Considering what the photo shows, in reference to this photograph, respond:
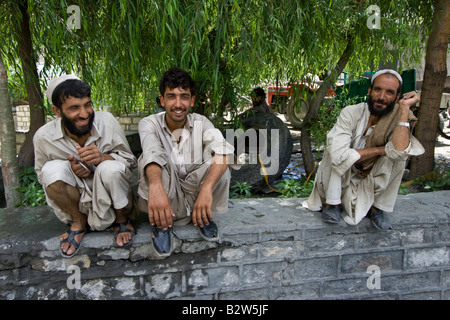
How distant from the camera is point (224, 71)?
3.88 meters

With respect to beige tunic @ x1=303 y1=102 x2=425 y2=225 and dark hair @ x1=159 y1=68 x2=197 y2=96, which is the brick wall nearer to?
beige tunic @ x1=303 y1=102 x2=425 y2=225

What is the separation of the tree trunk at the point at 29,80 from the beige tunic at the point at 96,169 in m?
1.53

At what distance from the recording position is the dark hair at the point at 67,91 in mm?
2166

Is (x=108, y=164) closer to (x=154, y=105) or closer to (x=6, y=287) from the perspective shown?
(x=6, y=287)

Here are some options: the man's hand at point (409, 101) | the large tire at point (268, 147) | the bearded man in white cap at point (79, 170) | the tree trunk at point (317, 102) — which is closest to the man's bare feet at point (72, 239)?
the bearded man in white cap at point (79, 170)

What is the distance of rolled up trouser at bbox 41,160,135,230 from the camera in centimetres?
209

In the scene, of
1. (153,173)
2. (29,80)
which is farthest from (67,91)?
(29,80)

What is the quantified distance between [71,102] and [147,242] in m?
1.03

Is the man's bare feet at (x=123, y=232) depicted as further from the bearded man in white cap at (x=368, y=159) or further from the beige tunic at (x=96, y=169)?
the bearded man in white cap at (x=368, y=159)

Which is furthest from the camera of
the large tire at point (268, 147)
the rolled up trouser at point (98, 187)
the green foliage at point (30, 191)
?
the large tire at point (268, 147)

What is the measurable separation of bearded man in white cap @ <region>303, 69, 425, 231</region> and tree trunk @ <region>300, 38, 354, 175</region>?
6.52 feet

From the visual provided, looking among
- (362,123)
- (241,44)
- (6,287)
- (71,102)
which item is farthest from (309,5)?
(6,287)

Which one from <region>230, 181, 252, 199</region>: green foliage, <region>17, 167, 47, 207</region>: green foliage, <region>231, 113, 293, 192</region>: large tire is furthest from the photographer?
<region>231, 113, 293, 192</region>: large tire

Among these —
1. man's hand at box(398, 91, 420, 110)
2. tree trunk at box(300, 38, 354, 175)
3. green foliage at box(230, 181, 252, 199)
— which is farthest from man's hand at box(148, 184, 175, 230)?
tree trunk at box(300, 38, 354, 175)
